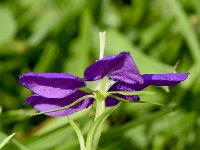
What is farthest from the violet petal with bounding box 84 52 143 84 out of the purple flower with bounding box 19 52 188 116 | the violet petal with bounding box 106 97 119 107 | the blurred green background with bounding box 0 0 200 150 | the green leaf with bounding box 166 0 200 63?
the green leaf with bounding box 166 0 200 63

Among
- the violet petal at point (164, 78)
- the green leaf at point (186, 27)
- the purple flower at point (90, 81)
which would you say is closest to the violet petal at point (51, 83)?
the purple flower at point (90, 81)

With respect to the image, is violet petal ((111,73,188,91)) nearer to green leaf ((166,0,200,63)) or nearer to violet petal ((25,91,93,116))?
violet petal ((25,91,93,116))

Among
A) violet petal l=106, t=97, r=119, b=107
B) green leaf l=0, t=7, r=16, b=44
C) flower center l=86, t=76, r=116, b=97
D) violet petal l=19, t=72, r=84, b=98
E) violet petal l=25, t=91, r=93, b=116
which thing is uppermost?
green leaf l=0, t=7, r=16, b=44

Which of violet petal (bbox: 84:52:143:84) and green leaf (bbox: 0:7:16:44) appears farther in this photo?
green leaf (bbox: 0:7:16:44)

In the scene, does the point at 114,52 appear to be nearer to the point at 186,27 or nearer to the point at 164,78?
the point at 186,27

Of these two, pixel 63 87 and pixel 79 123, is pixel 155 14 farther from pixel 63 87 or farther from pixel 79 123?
pixel 63 87

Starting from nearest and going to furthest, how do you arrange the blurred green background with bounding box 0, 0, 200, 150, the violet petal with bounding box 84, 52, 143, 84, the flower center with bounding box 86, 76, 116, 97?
the violet petal with bounding box 84, 52, 143, 84 → the flower center with bounding box 86, 76, 116, 97 → the blurred green background with bounding box 0, 0, 200, 150

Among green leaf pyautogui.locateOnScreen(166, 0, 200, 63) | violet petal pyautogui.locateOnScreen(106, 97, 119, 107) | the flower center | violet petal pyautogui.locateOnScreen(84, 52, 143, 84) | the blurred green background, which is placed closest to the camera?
violet petal pyautogui.locateOnScreen(84, 52, 143, 84)
